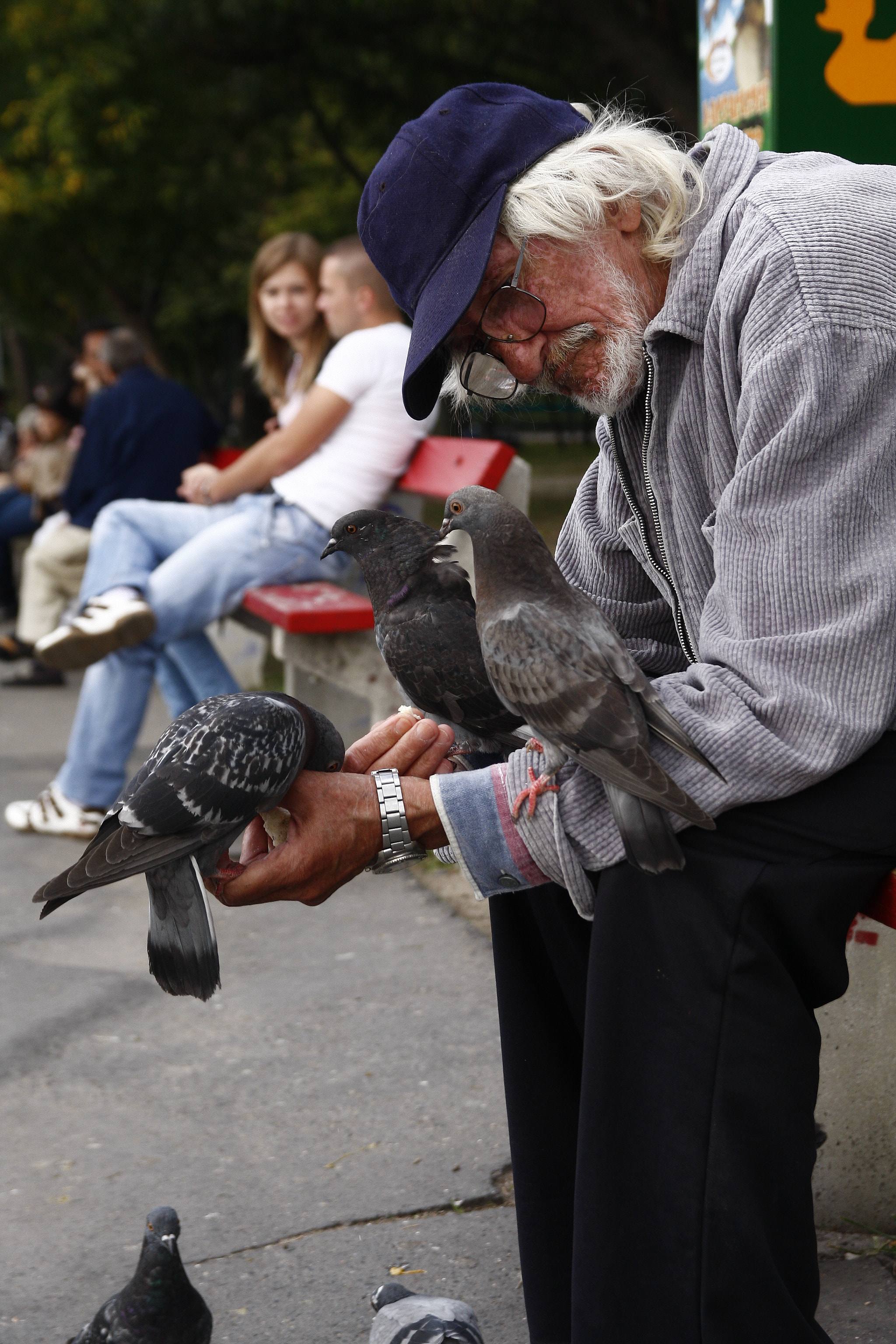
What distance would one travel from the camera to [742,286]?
1.75 meters

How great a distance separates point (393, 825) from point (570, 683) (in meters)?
0.33

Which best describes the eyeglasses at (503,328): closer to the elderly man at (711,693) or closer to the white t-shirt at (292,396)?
the elderly man at (711,693)

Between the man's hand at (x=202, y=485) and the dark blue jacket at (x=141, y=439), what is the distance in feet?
4.71

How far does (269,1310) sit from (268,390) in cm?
430

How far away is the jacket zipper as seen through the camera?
2.03 meters

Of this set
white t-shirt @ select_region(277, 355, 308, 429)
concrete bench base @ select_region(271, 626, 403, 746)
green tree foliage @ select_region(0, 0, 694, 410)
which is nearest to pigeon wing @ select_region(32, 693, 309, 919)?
concrete bench base @ select_region(271, 626, 403, 746)

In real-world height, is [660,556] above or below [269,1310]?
above

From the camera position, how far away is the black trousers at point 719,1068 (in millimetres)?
1680

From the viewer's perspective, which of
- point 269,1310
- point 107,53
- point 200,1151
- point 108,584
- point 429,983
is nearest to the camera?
point 269,1310

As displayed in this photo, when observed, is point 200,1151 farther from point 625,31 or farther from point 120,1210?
point 625,31

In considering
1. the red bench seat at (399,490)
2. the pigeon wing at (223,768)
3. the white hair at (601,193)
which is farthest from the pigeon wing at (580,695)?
the red bench seat at (399,490)

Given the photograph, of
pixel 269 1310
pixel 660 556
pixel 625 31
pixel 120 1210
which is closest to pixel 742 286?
pixel 660 556

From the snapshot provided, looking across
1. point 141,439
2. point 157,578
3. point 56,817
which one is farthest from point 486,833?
point 141,439

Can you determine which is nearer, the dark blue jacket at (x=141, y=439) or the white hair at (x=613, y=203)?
the white hair at (x=613, y=203)
